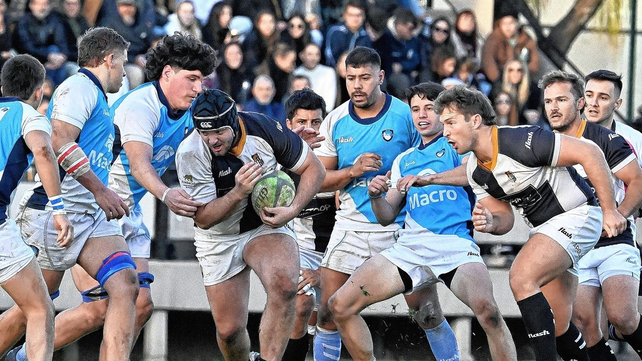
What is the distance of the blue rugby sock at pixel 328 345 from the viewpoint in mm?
8023

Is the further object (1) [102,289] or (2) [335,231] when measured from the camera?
(2) [335,231]

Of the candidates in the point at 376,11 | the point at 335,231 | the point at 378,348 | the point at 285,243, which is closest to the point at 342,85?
the point at 376,11

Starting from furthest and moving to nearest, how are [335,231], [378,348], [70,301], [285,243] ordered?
[378,348] → [70,301] → [335,231] → [285,243]

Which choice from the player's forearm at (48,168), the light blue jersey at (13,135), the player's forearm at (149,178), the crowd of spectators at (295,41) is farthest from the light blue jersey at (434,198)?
the crowd of spectators at (295,41)

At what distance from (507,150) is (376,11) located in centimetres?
552

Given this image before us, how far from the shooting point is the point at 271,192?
6727 millimetres

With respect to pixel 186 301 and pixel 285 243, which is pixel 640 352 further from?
pixel 186 301

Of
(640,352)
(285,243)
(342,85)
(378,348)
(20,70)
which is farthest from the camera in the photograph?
(342,85)

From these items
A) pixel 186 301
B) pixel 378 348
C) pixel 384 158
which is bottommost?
pixel 378 348

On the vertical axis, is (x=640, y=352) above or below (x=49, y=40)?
below

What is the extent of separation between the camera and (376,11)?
39.1 ft

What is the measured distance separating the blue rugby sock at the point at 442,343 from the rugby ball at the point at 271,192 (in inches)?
63.5

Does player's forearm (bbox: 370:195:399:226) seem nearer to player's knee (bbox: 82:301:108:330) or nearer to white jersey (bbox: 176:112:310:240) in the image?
white jersey (bbox: 176:112:310:240)

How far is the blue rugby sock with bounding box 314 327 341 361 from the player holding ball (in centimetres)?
92
